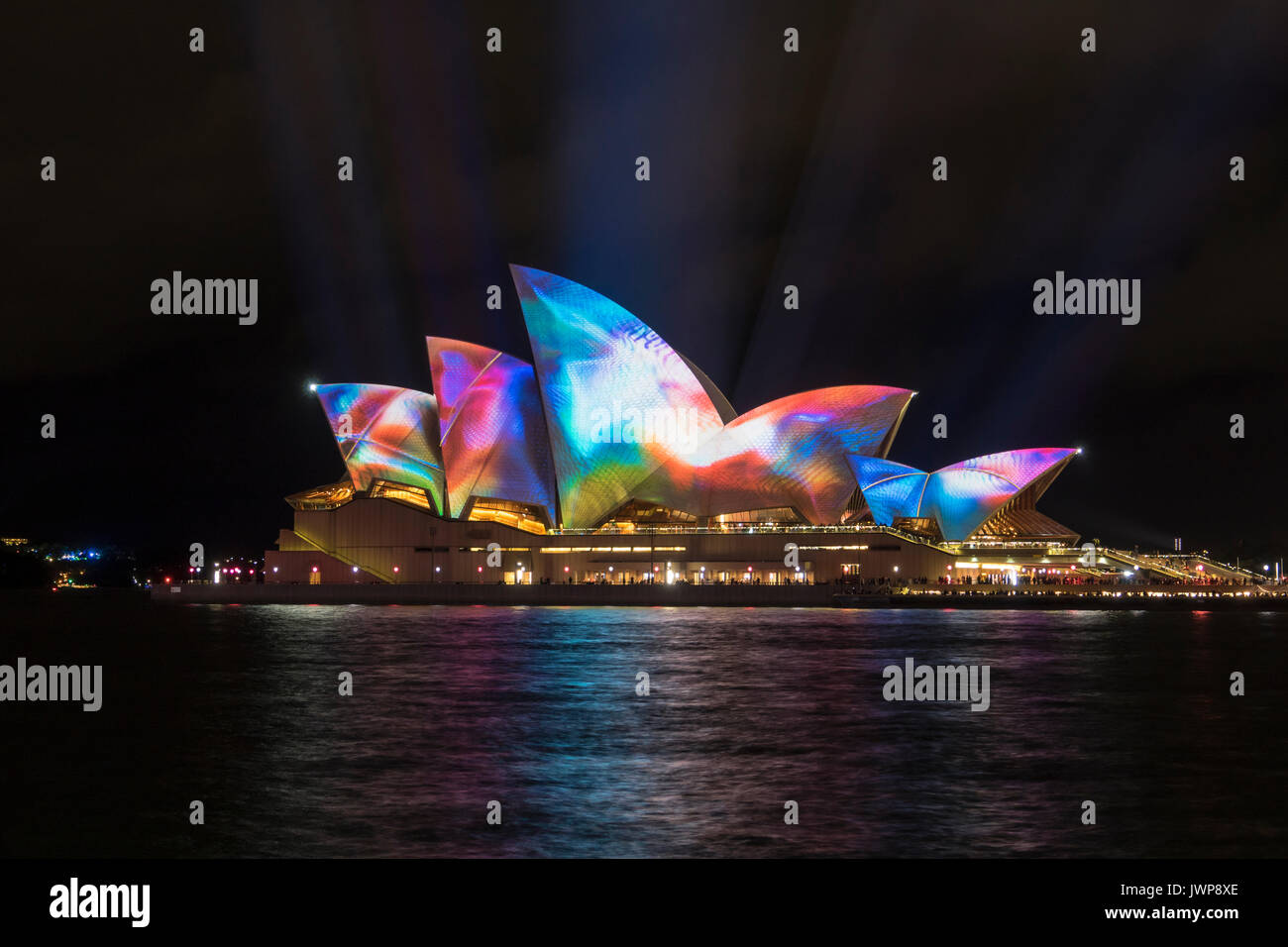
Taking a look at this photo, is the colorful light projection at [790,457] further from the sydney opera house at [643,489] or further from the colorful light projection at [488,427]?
the colorful light projection at [488,427]

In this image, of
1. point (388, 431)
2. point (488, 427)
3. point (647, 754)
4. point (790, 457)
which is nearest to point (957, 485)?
point (790, 457)

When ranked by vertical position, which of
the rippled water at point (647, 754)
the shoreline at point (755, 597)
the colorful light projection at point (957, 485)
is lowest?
the rippled water at point (647, 754)

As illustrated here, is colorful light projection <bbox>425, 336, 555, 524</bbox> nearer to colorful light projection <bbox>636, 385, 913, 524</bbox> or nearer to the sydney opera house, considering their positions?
the sydney opera house

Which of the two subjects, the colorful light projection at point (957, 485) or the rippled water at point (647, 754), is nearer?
the rippled water at point (647, 754)

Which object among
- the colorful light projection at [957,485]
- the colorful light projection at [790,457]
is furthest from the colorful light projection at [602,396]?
the colorful light projection at [957,485]

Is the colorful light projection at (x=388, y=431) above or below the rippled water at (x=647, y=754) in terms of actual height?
above

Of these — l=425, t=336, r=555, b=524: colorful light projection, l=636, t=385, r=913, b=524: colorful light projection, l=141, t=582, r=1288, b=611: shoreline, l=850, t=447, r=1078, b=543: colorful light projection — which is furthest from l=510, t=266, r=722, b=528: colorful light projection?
l=850, t=447, r=1078, b=543: colorful light projection

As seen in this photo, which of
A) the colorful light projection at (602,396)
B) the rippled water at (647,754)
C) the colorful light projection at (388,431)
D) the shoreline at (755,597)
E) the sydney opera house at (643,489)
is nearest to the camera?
the rippled water at (647,754)
